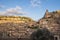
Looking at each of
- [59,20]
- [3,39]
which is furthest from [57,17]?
[3,39]

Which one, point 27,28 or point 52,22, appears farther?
point 52,22

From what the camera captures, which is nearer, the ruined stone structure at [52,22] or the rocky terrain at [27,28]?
the rocky terrain at [27,28]

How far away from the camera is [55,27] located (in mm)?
30094

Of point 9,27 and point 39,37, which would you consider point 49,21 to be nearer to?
point 9,27

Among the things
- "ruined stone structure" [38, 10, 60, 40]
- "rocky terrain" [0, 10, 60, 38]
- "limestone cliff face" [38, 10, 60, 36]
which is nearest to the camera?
"rocky terrain" [0, 10, 60, 38]

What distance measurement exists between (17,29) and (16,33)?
205 cm

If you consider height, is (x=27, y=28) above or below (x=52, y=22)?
below

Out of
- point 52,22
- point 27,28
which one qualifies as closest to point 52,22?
point 52,22

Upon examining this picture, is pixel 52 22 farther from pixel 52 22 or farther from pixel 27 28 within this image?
pixel 27 28

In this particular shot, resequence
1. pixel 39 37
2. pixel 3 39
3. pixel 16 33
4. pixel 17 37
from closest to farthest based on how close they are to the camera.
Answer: pixel 39 37, pixel 3 39, pixel 17 37, pixel 16 33

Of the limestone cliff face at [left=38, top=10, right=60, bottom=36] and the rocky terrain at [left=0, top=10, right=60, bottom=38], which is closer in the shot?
the rocky terrain at [left=0, top=10, right=60, bottom=38]

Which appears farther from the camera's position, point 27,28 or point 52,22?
point 52,22

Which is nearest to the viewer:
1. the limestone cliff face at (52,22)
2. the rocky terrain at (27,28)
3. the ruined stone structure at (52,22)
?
the rocky terrain at (27,28)

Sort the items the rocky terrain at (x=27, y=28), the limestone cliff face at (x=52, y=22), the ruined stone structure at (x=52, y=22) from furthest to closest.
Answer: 1. the limestone cliff face at (x=52, y=22)
2. the ruined stone structure at (x=52, y=22)
3. the rocky terrain at (x=27, y=28)
